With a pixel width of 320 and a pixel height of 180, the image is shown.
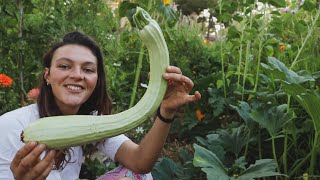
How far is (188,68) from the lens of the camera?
145 inches

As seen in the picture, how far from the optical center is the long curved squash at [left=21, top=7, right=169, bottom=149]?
5.09 feet

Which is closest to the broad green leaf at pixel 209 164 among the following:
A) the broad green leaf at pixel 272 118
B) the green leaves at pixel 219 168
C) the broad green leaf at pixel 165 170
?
the green leaves at pixel 219 168

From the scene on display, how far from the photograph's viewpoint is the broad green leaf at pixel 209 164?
1993 millimetres

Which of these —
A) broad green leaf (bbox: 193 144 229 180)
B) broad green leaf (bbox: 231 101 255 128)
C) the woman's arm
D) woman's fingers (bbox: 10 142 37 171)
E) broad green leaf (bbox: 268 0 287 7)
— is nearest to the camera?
woman's fingers (bbox: 10 142 37 171)

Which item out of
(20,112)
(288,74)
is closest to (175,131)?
(288,74)

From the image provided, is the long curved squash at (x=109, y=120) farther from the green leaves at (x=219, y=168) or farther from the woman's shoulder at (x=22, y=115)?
the green leaves at (x=219, y=168)

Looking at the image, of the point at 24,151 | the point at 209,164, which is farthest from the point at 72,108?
A: the point at 209,164

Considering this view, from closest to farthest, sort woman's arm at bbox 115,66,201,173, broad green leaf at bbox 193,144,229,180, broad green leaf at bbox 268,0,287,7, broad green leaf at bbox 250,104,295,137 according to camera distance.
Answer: woman's arm at bbox 115,66,201,173 → broad green leaf at bbox 193,144,229,180 → broad green leaf at bbox 250,104,295,137 → broad green leaf at bbox 268,0,287,7

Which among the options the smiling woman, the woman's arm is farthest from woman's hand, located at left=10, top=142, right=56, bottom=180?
the woman's arm

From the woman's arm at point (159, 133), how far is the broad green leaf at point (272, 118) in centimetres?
48

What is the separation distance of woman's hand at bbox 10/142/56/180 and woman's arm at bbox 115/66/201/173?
481 mm

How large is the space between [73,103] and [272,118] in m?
0.96

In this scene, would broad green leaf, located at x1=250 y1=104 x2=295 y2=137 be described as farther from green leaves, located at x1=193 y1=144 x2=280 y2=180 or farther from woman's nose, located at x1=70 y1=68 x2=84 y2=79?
woman's nose, located at x1=70 y1=68 x2=84 y2=79

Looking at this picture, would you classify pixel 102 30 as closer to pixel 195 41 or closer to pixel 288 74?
pixel 195 41
